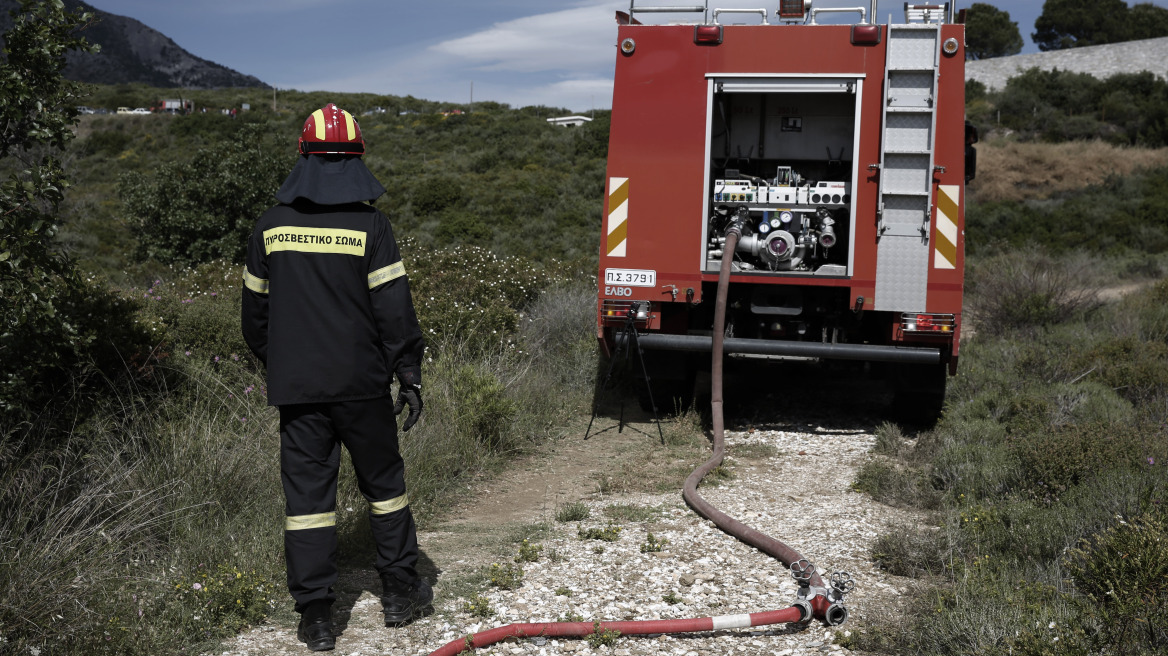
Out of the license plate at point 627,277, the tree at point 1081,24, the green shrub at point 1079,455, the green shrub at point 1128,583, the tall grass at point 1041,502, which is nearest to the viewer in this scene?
the green shrub at point 1128,583

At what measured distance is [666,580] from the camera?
4.23m

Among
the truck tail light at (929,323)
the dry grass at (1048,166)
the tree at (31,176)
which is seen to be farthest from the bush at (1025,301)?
the dry grass at (1048,166)

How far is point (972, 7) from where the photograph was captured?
217 feet

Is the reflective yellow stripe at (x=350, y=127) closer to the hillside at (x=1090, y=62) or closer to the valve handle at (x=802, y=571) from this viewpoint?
the valve handle at (x=802, y=571)

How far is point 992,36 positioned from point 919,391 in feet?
207

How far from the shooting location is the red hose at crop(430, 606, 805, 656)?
345cm

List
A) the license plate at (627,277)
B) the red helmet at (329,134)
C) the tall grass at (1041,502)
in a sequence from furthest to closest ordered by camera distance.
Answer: the license plate at (627,277) < the red helmet at (329,134) < the tall grass at (1041,502)

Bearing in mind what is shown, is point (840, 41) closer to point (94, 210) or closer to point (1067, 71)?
point (94, 210)

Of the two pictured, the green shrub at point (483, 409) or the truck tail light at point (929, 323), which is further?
the truck tail light at point (929, 323)

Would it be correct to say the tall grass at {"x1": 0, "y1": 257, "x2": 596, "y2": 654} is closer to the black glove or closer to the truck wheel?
the black glove

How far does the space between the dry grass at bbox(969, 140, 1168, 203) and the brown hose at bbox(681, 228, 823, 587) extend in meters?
24.7

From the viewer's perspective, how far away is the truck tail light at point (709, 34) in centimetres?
689

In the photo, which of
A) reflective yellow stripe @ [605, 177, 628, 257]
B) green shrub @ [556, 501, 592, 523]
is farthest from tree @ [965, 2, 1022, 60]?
green shrub @ [556, 501, 592, 523]

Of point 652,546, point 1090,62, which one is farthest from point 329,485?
Answer: point 1090,62
